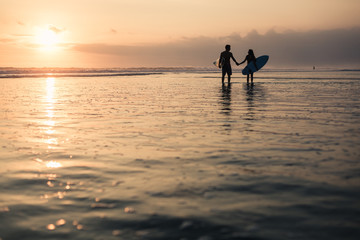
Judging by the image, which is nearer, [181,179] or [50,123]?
[181,179]

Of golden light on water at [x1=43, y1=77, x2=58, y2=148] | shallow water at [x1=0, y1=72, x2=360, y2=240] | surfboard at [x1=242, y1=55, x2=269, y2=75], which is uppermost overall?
surfboard at [x1=242, y1=55, x2=269, y2=75]

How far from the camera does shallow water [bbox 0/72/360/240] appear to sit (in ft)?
11.0

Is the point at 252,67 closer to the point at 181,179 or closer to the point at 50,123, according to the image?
the point at 50,123

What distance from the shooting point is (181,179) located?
4719 mm

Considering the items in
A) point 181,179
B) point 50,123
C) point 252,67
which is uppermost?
point 252,67

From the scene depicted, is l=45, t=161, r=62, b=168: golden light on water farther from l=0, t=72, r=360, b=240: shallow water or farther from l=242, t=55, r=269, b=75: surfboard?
l=242, t=55, r=269, b=75: surfboard

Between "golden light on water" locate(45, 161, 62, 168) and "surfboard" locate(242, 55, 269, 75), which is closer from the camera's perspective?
"golden light on water" locate(45, 161, 62, 168)

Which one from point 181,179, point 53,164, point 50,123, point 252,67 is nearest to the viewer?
point 181,179

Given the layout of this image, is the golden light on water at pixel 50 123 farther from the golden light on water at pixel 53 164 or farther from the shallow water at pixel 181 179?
the golden light on water at pixel 53 164

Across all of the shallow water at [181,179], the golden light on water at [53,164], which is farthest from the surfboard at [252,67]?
the golden light on water at [53,164]

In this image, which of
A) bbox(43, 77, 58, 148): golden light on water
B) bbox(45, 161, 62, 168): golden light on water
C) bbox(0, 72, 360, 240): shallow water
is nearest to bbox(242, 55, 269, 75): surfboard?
bbox(43, 77, 58, 148): golden light on water

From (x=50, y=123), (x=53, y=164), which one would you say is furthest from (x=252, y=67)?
Result: (x=53, y=164)

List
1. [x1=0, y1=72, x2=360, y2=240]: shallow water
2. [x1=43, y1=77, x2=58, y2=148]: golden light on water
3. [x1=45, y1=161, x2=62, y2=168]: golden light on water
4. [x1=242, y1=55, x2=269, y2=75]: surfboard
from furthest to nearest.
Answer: [x1=242, y1=55, x2=269, y2=75]: surfboard < [x1=43, y1=77, x2=58, y2=148]: golden light on water < [x1=45, y1=161, x2=62, y2=168]: golden light on water < [x1=0, y1=72, x2=360, y2=240]: shallow water

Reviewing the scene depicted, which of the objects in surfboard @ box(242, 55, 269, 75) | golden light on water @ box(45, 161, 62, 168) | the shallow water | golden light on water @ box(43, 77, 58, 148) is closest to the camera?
the shallow water
